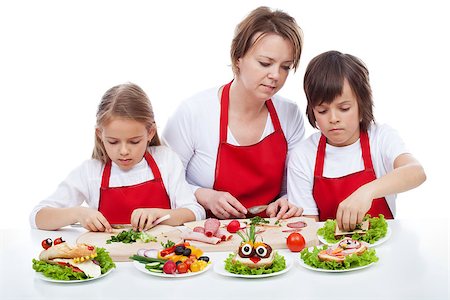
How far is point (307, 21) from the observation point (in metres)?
4.16

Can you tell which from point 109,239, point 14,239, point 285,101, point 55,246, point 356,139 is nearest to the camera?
point 55,246

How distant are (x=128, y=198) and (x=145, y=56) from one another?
1.47 metres

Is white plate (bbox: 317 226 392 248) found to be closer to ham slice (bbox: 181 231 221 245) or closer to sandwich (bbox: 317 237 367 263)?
sandwich (bbox: 317 237 367 263)

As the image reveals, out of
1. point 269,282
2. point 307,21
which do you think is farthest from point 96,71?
point 269,282

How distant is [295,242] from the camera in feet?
7.66

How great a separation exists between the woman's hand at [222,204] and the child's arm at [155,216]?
6.3 inches

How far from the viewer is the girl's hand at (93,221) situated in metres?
2.60

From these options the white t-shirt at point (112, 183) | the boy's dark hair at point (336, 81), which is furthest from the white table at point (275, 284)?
the boy's dark hair at point (336, 81)

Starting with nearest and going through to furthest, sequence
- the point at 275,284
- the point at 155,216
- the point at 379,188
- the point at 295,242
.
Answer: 1. the point at 275,284
2. the point at 295,242
3. the point at 379,188
4. the point at 155,216

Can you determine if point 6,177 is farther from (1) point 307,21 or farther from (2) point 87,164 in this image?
(1) point 307,21

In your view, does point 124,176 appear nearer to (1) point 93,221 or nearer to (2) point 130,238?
(1) point 93,221

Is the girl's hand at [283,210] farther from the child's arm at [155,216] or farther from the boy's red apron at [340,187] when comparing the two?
the child's arm at [155,216]

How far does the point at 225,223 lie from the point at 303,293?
2.22 ft

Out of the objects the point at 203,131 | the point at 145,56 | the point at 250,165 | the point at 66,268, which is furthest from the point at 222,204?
the point at 145,56
